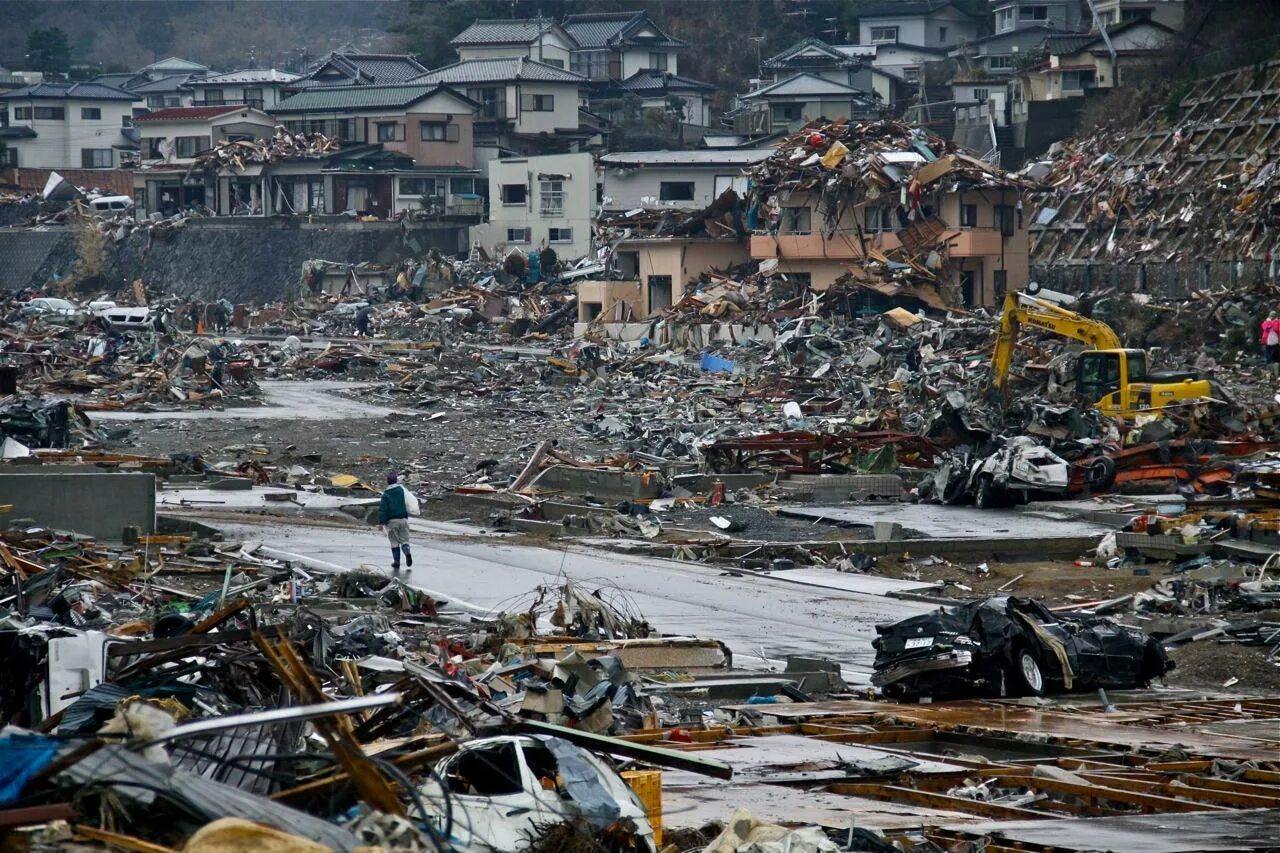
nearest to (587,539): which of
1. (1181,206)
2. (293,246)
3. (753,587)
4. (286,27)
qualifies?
(753,587)

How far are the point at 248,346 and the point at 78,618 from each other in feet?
135

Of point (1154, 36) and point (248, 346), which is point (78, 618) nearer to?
point (248, 346)

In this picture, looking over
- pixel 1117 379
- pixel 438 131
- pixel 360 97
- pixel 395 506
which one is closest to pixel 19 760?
pixel 395 506

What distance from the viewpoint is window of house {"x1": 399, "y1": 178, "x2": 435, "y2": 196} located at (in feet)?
235

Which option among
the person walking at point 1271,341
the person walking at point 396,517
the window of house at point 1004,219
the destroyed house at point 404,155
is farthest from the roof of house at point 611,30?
the person walking at point 396,517

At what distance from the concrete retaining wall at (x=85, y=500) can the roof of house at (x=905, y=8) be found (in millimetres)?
66814

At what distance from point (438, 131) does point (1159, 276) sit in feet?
Answer: 113

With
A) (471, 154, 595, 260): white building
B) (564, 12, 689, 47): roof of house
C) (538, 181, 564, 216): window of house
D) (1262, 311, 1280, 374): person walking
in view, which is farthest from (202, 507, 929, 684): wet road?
(564, 12, 689, 47): roof of house

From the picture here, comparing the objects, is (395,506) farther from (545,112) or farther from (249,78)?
(249,78)

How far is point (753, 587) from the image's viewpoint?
2000cm

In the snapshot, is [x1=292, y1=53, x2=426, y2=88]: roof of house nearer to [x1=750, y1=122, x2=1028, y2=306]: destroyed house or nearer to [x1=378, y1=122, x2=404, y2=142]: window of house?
[x1=378, y1=122, x2=404, y2=142]: window of house

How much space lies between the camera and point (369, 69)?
3051 inches

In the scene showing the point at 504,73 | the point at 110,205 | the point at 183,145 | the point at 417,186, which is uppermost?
the point at 504,73

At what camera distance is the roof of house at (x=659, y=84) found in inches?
3177
